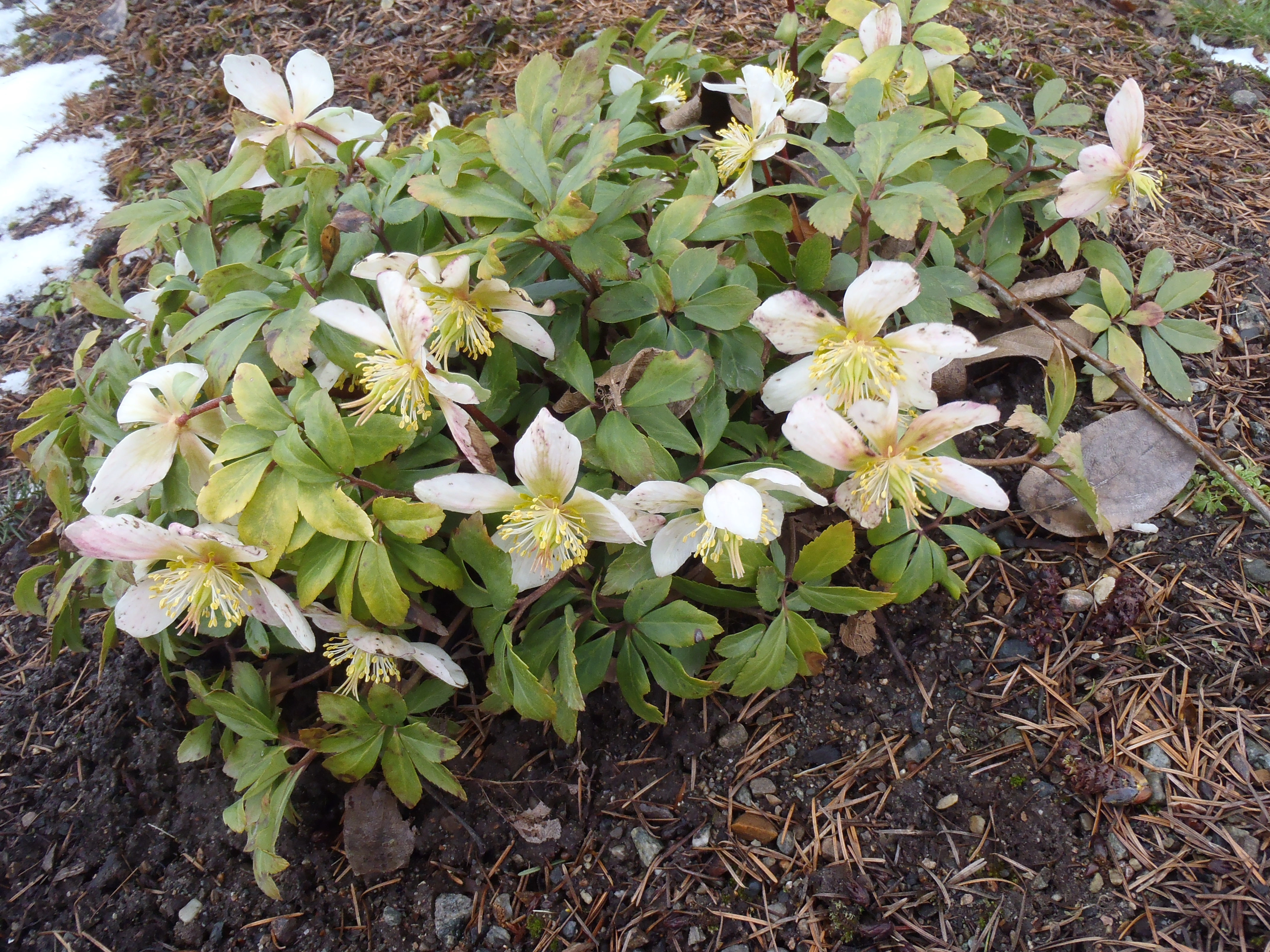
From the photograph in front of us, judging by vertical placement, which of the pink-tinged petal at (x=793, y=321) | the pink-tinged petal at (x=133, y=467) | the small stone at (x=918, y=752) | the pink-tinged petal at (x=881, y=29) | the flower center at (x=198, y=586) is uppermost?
the pink-tinged petal at (x=881, y=29)

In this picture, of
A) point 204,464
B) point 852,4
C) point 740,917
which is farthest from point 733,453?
point 852,4

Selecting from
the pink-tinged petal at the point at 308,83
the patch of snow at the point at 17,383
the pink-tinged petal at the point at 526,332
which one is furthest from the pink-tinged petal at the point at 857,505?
the patch of snow at the point at 17,383

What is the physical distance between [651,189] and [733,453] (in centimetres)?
50

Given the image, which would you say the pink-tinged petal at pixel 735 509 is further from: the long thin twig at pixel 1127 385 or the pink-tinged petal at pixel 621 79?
the pink-tinged petal at pixel 621 79

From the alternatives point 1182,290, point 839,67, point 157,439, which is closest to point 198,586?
point 157,439

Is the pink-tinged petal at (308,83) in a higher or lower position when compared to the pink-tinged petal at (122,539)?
higher

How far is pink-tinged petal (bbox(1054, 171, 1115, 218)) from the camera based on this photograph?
164 centimetres

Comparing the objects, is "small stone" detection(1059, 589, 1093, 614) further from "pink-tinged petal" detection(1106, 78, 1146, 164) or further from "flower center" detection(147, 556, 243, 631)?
"flower center" detection(147, 556, 243, 631)

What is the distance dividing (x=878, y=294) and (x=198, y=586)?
4.15 ft

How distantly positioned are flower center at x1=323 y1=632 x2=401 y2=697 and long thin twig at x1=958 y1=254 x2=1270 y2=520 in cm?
156

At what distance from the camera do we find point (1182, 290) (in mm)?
1856

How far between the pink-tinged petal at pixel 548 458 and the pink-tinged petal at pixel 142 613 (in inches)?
27.8

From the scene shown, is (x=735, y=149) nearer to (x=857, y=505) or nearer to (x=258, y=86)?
(x=857, y=505)

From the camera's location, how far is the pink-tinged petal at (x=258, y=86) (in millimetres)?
1761
